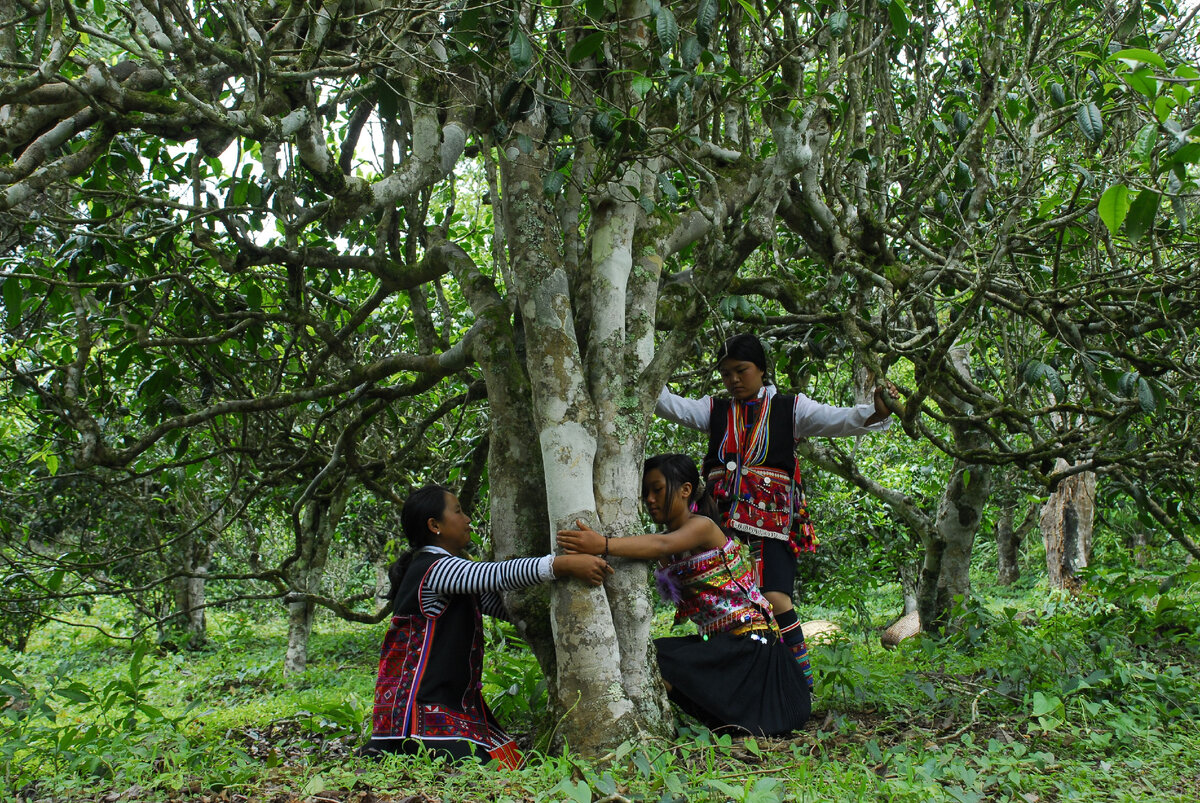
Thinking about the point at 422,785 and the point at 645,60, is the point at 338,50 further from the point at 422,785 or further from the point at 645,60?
the point at 422,785

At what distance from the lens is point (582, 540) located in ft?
10.2

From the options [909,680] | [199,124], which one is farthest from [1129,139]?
[199,124]

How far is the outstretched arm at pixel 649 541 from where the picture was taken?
3135 mm

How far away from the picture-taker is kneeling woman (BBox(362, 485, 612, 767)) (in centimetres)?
328

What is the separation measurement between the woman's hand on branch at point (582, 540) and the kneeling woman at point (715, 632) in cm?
35

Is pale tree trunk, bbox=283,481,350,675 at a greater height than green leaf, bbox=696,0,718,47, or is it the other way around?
green leaf, bbox=696,0,718,47

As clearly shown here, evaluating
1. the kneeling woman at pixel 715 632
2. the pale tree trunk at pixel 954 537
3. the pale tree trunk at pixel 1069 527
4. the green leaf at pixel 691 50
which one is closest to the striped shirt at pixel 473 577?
the kneeling woman at pixel 715 632

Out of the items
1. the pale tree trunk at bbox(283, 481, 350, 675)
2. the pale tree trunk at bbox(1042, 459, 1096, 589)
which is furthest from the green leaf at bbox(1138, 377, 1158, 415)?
the pale tree trunk at bbox(1042, 459, 1096, 589)

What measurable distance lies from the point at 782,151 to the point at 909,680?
102 inches

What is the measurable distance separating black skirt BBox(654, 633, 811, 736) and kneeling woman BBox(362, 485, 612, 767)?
730 millimetres

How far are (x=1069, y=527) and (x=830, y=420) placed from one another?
6629mm

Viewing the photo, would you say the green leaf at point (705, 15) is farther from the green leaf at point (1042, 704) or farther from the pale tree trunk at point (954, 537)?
the pale tree trunk at point (954, 537)

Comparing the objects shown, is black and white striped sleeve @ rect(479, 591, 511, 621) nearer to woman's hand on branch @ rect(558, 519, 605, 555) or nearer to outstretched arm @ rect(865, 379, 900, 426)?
woman's hand on branch @ rect(558, 519, 605, 555)

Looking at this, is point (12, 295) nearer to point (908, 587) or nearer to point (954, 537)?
point (954, 537)
